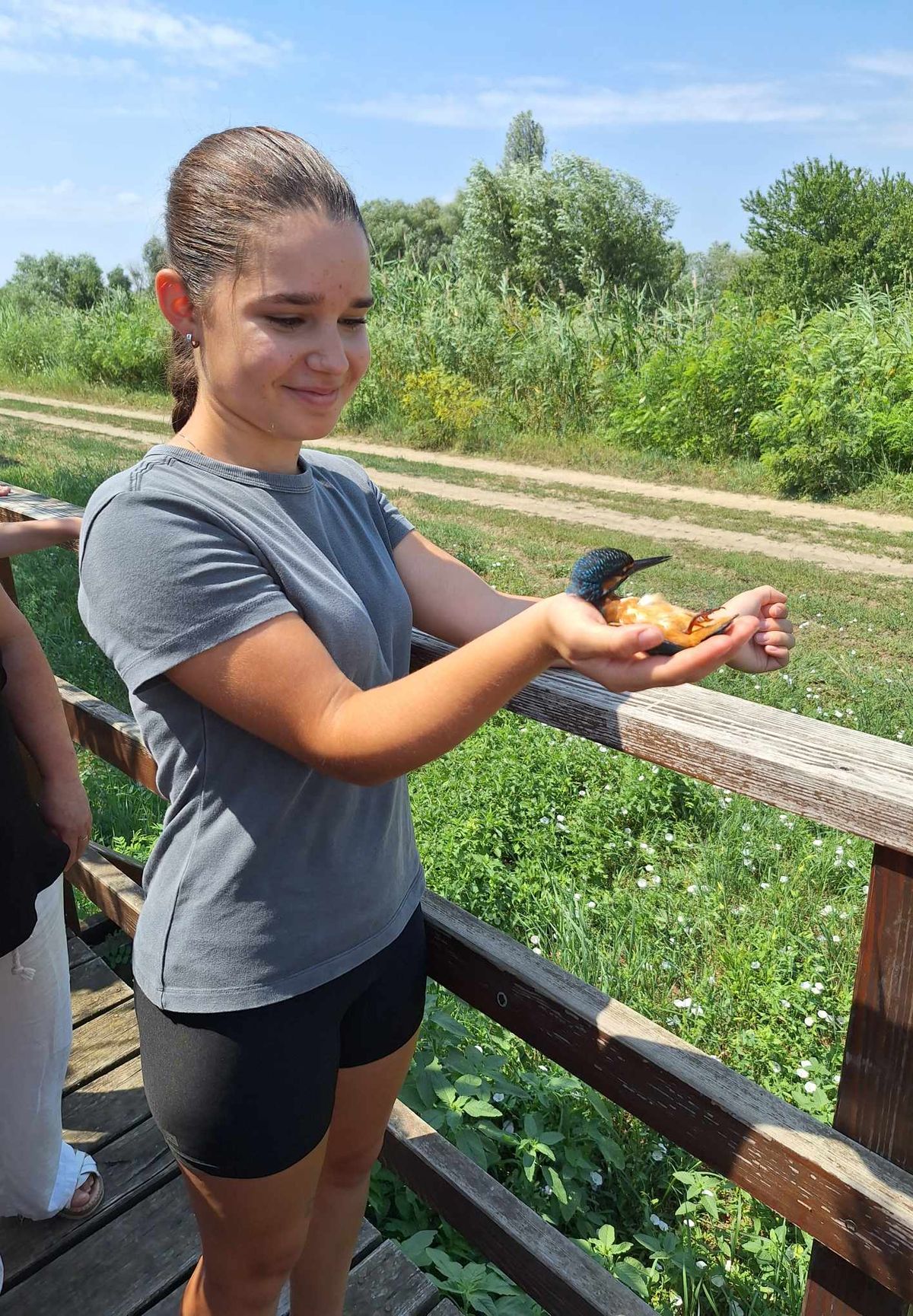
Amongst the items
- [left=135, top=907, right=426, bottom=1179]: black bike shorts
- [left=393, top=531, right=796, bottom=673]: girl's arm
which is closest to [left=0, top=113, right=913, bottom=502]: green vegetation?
[left=393, top=531, right=796, bottom=673]: girl's arm

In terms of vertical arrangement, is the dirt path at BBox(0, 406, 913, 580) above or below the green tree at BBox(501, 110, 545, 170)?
below

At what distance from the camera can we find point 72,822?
194 centimetres

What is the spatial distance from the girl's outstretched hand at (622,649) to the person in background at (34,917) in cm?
109

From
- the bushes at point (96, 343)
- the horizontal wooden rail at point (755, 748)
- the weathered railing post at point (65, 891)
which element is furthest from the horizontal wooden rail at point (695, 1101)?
the bushes at point (96, 343)

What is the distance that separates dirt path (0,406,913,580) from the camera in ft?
29.6

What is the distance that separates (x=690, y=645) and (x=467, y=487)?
11232mm

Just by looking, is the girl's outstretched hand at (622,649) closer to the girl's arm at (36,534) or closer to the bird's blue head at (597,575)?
the bird's blue head at (597,575)

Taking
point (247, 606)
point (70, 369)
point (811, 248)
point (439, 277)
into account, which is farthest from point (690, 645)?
point (811, 248)

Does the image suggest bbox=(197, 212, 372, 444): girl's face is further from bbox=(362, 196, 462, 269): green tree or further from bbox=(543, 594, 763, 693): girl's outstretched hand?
bbox=(362, 196, 462, 269): green tree

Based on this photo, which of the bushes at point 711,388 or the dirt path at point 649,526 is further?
the bushes at point 711,388

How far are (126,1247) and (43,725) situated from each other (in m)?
1.04

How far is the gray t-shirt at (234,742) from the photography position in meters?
1.11

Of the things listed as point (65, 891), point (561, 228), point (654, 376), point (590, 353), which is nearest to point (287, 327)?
point (65, 891)

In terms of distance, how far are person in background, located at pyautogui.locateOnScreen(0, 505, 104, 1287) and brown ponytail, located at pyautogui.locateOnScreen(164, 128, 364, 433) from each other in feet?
2.64
